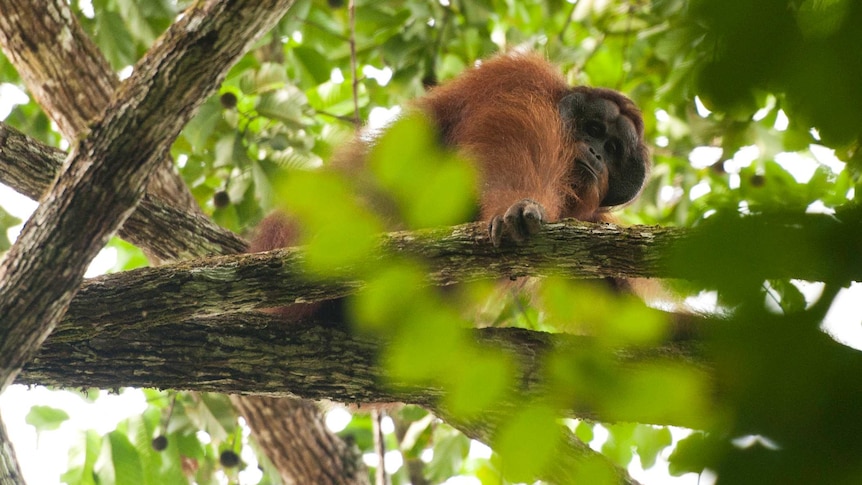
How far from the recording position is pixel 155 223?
416 centimetres

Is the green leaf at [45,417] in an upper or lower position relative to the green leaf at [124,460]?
upper

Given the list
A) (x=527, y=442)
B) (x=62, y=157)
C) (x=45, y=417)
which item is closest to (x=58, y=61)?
(x=62, y=157)

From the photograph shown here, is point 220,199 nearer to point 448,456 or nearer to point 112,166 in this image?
point 448,456

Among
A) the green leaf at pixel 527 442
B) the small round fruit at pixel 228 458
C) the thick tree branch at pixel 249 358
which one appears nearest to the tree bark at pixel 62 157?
the small round fruit at pixel 228 458

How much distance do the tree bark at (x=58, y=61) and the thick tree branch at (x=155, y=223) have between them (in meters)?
0.21

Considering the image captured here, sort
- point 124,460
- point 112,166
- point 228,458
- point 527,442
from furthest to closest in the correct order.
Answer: point 228,458, point 124,460, point 112,166, point 527,442

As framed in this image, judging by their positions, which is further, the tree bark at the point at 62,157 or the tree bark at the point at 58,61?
the tree bark at the point at 58,61

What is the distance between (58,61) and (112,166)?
7.64 ft

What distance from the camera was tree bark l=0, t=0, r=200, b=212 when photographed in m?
4.44

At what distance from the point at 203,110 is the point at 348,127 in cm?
143

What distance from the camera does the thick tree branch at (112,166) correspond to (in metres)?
2.65

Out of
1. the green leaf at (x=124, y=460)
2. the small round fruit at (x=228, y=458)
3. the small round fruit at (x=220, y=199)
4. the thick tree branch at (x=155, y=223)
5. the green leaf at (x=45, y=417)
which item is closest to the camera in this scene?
the thick tree branch at (x=155, y=223)

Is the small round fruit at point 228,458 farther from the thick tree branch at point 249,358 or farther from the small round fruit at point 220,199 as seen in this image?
the thick tree branch at point 249,358

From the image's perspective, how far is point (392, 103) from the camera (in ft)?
21.0
